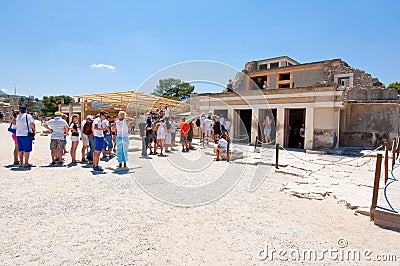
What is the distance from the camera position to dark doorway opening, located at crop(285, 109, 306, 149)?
571 inches

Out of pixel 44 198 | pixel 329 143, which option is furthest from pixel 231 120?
pixel 44 198

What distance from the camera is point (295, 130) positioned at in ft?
51.6

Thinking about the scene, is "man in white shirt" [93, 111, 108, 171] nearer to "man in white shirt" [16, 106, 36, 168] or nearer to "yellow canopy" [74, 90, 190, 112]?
"man in white shirt" [16, 106, 36, 168]

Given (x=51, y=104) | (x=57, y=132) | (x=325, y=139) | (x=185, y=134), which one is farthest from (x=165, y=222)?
(x=51, y=104)

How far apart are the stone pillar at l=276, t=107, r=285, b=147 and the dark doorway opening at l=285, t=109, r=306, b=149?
1.00ft

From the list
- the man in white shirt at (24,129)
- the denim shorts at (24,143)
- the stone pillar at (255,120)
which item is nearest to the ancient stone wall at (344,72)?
the stone pillar at (255,120)

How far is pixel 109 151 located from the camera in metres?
9.52

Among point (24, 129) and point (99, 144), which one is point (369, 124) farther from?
point (24, 129)

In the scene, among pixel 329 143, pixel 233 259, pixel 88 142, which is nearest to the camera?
pixel 233 259

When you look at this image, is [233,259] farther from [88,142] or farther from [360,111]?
[360,111]

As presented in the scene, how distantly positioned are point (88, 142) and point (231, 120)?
401 inches

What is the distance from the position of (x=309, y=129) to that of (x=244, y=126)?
4.81 metres

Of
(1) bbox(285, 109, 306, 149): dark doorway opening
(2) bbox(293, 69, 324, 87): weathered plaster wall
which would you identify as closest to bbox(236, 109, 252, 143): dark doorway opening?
(1) bbox(285, 109, 306, 149): dark doorway opening

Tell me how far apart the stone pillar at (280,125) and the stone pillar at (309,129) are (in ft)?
4.51
